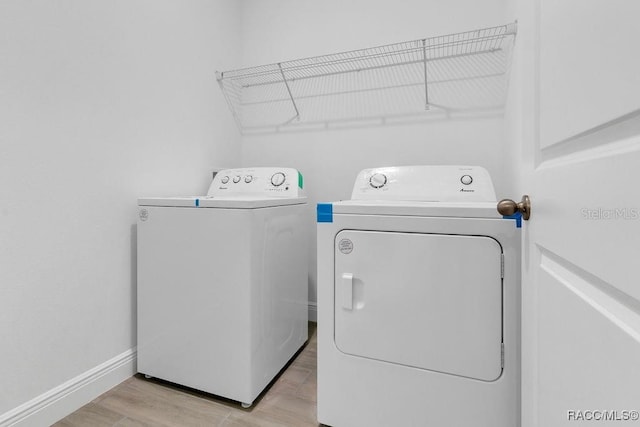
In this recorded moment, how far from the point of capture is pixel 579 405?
504mm

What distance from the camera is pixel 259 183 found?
6.37ft

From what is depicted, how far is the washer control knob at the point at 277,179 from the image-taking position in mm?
1906

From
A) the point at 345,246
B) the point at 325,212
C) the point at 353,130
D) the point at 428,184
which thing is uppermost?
the point at 353,130

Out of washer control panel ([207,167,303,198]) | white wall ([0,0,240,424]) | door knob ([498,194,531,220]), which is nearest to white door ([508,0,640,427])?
door knob ([498,194,531,220])

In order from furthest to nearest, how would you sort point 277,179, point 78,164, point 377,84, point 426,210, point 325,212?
point 377,84 < point 277,179 < point 78,164 < point 325,212 < point 426,210

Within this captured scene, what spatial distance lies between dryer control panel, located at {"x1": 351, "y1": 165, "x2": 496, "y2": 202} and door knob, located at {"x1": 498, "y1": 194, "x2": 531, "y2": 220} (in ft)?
2.38

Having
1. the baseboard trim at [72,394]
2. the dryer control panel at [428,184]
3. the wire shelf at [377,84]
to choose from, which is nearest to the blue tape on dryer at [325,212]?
the dryer control panel at [428,184]

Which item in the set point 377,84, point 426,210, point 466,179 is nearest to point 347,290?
point 426,210

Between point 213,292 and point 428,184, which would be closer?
point 213,292

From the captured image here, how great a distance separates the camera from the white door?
37 cm

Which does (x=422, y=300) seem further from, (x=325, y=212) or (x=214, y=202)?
(x=214, y=202)

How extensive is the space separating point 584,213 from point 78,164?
5.48 feet

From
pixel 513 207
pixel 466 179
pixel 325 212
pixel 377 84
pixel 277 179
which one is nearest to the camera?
pixel 513 207

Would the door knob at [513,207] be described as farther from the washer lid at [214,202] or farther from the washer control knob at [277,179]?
the washer control knob at [277,179]
